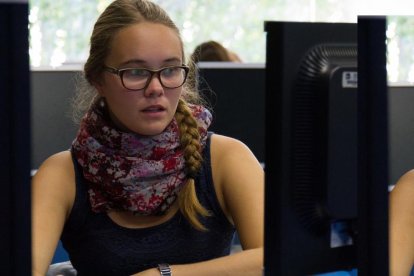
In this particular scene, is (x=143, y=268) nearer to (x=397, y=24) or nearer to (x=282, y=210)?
(x=282, y=210)

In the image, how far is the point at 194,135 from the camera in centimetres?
160

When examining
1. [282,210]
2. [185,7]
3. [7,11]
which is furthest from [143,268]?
[185,7]

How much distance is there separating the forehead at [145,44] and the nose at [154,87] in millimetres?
36

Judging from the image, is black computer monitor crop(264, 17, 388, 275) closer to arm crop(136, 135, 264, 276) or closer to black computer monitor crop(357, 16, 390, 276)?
black computer monitor crop(357, 16, 390, 276)

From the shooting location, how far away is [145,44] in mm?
1494

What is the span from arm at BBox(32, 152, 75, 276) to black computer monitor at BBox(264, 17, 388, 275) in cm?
69

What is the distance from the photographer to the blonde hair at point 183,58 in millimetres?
1555

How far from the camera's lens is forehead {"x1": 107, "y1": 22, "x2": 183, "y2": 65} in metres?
1.48

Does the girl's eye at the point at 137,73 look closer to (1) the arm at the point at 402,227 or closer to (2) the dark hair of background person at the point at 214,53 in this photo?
(1) the arm at the point at 402,227

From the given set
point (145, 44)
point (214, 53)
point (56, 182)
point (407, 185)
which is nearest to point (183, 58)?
point (145, 44)

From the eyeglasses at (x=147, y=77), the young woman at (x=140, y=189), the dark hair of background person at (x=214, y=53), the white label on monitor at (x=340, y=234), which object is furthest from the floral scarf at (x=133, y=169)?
the dark hair of background person at (x=214, y=53)

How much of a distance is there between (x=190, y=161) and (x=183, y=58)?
0.67 feet

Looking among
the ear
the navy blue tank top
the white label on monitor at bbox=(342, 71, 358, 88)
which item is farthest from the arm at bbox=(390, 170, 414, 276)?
the ear

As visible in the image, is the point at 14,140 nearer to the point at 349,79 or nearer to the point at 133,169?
the point at 349,79
